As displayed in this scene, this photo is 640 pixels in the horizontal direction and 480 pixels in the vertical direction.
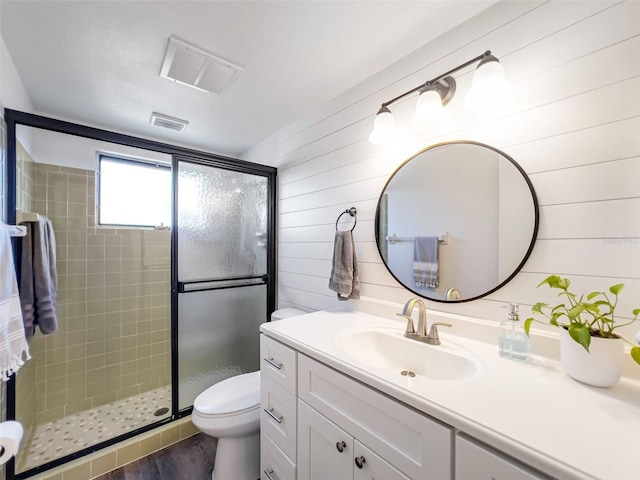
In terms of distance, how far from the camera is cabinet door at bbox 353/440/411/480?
29.1 inches

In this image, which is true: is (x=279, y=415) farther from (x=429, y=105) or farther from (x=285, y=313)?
(x=429, y=105)

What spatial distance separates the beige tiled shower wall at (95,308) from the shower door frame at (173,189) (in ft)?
2.18

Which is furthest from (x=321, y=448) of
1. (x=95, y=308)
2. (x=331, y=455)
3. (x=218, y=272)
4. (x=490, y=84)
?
(x=95, y=308)

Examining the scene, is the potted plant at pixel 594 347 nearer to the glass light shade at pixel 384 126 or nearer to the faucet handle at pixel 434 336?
the faucet handle at pixel 434 336

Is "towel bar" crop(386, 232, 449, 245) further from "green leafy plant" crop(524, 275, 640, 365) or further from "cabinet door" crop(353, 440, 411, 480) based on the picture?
"cabinet door" crop(353, 440, 411, 480)

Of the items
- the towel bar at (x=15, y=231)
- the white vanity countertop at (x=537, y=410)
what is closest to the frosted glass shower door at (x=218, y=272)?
the towel bar at (x=15, y=231)

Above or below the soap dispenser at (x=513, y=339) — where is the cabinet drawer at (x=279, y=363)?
below

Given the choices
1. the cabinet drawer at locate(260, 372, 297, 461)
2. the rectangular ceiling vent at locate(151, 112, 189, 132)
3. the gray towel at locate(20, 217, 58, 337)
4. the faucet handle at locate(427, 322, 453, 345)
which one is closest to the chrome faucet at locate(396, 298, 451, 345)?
the faucet handle at locate(427, 322, 453, 345)

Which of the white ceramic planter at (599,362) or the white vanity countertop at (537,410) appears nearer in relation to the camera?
the white vanity countertop at (537,410)

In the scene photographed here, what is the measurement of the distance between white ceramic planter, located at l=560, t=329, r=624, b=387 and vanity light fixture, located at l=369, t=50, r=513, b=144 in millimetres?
853

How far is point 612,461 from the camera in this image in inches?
18.6

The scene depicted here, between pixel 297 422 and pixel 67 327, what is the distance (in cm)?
210

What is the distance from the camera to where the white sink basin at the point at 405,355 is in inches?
37.7

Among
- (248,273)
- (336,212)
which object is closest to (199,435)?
(248,273)
